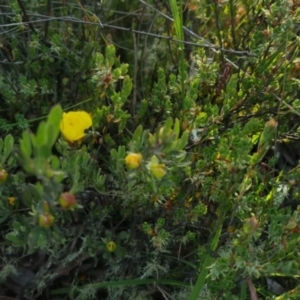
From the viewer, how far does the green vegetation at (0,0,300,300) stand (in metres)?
1.15

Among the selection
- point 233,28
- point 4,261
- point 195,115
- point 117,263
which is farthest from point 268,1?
point 4,261

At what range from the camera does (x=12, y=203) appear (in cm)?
118

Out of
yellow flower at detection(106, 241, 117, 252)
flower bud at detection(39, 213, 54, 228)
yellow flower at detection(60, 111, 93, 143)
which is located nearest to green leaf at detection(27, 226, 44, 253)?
flower bud at detection(39, 213, 54, 228)

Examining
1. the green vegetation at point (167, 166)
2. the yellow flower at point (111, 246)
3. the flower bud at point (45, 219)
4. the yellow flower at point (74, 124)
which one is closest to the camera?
the flower bud at point (45, 219)

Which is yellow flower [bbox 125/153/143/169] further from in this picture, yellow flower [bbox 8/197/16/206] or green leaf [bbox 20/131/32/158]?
yellow flower [bbox 8/197/16/206]

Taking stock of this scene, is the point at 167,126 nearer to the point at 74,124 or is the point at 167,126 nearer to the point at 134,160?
the point at 134,160

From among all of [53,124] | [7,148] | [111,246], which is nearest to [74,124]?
[7,148]

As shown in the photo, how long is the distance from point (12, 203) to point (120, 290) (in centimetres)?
36

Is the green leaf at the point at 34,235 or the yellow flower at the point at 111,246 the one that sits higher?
the green leaf at the point at 34,235

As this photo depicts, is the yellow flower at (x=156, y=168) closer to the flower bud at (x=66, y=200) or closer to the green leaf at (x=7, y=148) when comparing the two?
the flower bud at (x=66, y=200)

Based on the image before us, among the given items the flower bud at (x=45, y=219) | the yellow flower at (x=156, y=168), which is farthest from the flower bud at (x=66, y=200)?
the yellow flower at (x=156, y=168)

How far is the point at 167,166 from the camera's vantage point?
1.05 metres

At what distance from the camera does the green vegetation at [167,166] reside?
1151mm

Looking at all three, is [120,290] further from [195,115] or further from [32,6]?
[32,6]
